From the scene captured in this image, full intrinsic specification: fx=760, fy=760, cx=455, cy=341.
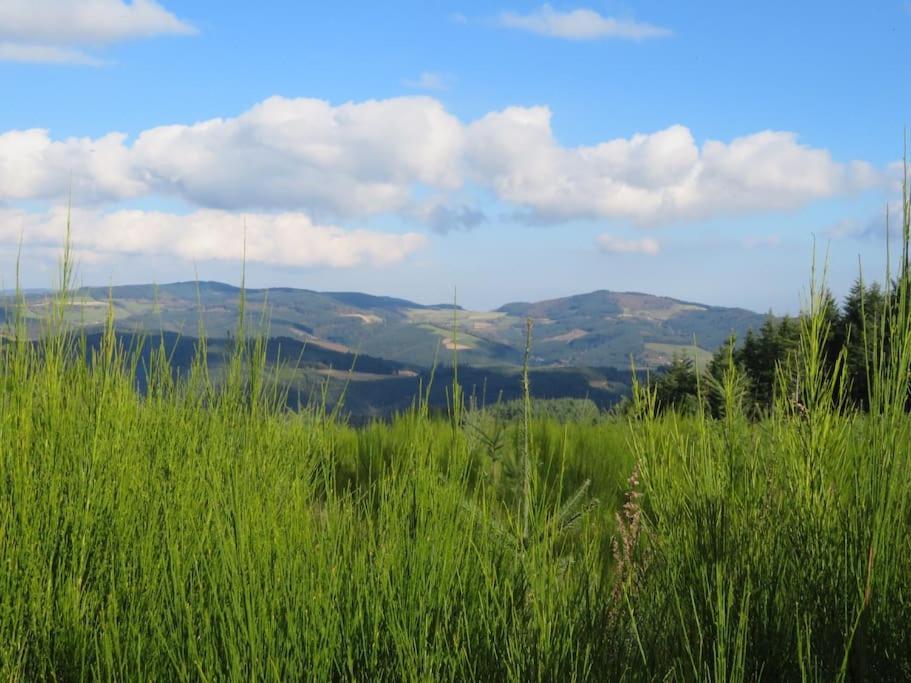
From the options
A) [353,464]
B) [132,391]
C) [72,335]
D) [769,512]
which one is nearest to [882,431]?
[769,512]

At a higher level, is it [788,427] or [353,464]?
[788,427]

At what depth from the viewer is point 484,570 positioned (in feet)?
5.40

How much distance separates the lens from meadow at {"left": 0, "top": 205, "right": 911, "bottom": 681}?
1.60 metres

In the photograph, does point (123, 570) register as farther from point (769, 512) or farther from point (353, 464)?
point (353, 464)

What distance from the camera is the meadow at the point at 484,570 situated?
1.60 metres

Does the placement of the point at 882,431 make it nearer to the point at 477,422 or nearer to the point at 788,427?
the point at 788,427

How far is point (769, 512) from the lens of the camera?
1.94m

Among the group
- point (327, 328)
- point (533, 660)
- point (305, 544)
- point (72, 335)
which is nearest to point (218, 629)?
point (305, 544)

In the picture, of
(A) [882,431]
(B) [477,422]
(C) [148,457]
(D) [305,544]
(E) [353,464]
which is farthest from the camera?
(E) [353,464]

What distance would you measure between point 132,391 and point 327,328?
193775mm

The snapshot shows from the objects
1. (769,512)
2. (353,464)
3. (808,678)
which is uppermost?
(769,512)

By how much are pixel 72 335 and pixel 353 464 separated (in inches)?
110

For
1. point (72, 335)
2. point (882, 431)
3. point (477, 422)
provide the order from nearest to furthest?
point (882, 431)
point (477, 422)
point (72, 335)

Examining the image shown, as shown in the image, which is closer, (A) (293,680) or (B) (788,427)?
(A) (293,680)
